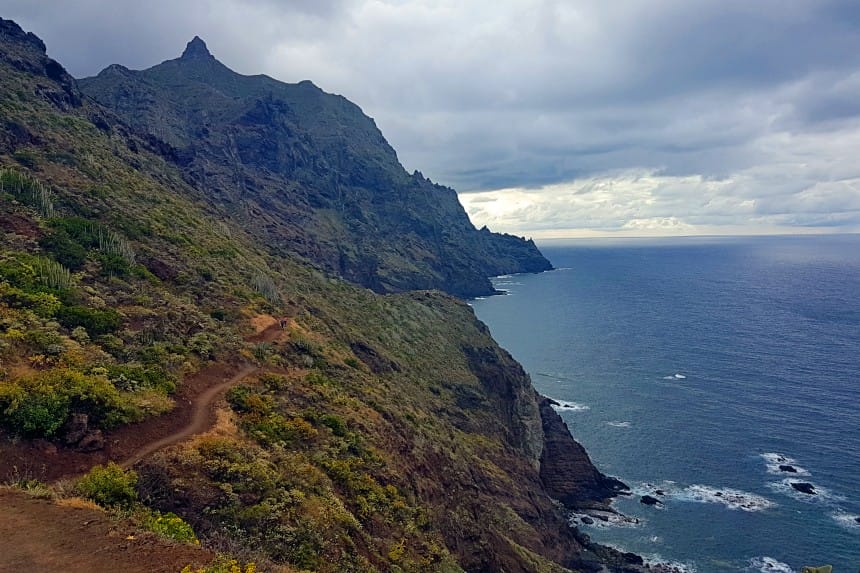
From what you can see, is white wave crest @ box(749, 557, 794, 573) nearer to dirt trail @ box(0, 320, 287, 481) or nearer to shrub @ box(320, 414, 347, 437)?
shrub @ box(320, 414, 347, 437)

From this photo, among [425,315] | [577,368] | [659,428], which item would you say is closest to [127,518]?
[425,315]

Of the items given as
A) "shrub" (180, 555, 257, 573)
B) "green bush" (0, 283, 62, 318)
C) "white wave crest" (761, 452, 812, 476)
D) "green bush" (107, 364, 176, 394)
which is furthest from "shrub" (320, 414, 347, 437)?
"white wave crest" (761, 452, 812, 476)

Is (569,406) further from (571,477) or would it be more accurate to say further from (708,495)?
(708,495)

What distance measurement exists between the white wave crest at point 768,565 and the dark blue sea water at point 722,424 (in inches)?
6.2

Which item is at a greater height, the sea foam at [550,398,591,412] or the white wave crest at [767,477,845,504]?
the sea foam at [550,398,591,412]

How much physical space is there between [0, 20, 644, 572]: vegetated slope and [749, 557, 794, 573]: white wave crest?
1356 cm

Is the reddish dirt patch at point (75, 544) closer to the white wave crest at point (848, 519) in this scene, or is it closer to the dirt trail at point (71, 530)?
the dirt trail at point (71, 530)

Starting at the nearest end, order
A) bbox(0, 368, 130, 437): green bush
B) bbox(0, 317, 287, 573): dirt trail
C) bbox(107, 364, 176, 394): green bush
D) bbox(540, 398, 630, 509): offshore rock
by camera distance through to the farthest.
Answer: bbox(0, 317, 287, 573): dirt trail, bbox(0, 368, 130, 437): green bush, bbox(107, 364, 176, 394): green bush, bbox(540, 398, 630, 509): offshore rock

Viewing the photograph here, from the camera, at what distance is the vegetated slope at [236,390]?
824 inches

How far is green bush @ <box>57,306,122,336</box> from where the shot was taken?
28688mm

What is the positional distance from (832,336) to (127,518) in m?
162

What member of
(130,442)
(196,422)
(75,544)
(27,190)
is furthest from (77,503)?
(27,190)

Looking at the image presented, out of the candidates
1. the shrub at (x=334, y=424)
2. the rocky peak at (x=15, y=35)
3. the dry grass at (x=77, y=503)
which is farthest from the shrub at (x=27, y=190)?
the rocky peak at (x=15, y=35)

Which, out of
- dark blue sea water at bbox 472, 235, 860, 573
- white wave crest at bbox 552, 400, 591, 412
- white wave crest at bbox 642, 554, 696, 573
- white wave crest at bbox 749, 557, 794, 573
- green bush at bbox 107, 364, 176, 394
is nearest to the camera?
green bush at bbox 107, 364, 176, 394
